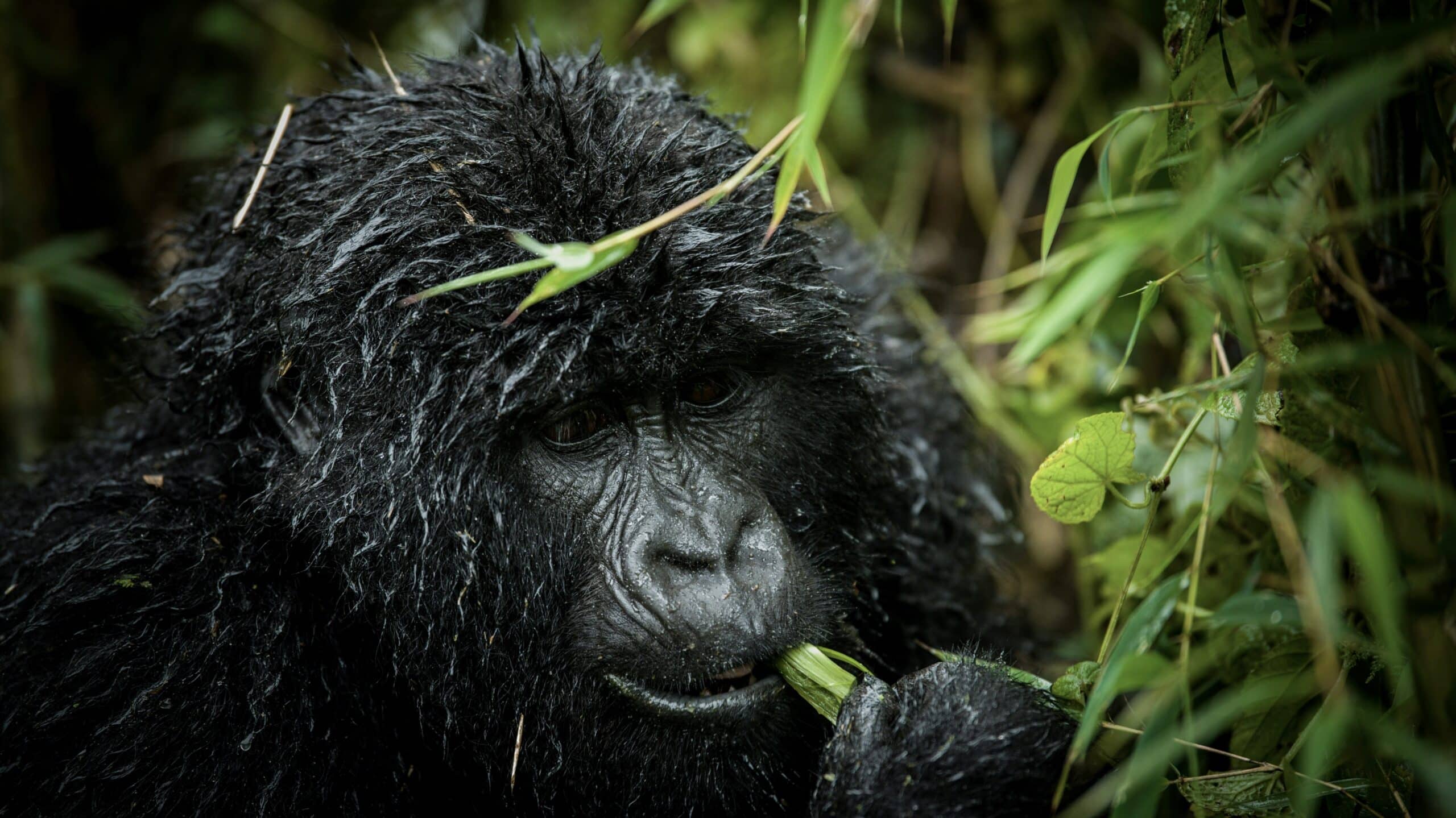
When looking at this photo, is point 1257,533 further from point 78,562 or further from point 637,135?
point 78,562

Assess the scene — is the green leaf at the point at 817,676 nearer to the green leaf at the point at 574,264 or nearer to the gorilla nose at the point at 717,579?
the gorilla nose at the point at 717,579

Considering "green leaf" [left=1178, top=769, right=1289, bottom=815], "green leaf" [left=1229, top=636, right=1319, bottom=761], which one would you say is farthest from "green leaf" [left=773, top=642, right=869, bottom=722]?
"green leaf" [left=1229, top=636, right=1319, bottom=761]

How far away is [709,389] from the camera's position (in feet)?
6.81

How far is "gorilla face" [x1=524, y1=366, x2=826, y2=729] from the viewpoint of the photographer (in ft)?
5.90

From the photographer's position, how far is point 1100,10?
432 cm

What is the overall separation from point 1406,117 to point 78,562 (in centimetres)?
239

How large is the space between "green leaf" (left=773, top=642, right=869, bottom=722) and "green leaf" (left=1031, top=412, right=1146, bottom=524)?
445 mm

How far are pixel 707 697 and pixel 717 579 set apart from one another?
237 millimetres

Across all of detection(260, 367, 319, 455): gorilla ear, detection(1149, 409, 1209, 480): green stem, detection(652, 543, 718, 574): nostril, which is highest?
detection(260, 367, 319, 455): gorilla ear

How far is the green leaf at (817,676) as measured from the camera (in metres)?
1.85

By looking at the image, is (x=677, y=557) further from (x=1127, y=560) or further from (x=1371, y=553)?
(x=1127, y=560)

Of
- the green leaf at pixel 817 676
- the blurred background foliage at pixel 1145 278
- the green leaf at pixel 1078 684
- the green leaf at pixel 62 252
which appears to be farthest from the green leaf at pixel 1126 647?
the green leaf at pixel 62 252

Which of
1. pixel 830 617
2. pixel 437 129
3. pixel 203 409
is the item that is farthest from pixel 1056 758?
pixel 203 409

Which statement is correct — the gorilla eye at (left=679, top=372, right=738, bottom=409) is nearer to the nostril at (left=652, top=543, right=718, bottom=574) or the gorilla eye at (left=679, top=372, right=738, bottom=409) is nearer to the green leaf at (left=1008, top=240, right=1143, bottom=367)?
the nostril at (left=652, top=543, right=718, bottom=574)
